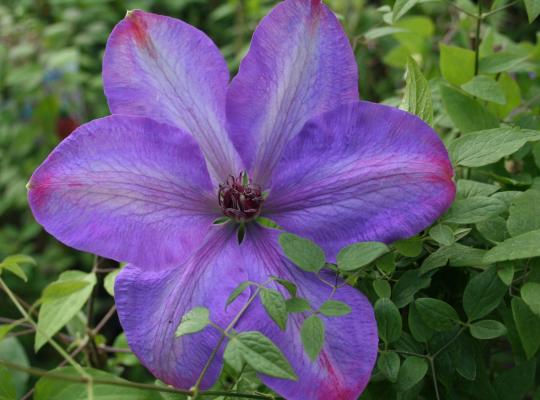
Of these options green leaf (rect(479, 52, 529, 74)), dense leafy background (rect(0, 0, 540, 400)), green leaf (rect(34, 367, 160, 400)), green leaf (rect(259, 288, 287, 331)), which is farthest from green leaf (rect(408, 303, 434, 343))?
green leaf (rect(479, 52, 529, 74))

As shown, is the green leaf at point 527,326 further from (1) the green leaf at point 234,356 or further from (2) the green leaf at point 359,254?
(1) the green leaf at point 234,356

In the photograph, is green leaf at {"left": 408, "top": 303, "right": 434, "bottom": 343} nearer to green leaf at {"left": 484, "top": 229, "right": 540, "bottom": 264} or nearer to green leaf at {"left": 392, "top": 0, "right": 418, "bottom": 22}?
green leaf at {"left": 484, "top": 229, "right": 540, "bottom": 264}

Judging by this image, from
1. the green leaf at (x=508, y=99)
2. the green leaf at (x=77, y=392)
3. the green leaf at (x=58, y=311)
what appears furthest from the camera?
the green leaf at (x=508, y=99)

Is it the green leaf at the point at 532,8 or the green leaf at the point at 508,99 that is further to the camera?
the green leaf at the point at 508,99

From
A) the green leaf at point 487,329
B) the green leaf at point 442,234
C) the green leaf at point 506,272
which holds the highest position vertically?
the green leaf at point 442,234

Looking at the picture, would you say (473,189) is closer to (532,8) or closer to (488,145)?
(488,145)

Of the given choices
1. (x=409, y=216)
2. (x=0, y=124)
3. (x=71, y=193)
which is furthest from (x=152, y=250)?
(x=0, y=124)

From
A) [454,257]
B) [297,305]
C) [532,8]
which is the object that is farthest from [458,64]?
[297,305]

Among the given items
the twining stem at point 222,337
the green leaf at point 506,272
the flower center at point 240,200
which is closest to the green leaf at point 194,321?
the twining stem at point 222,337
